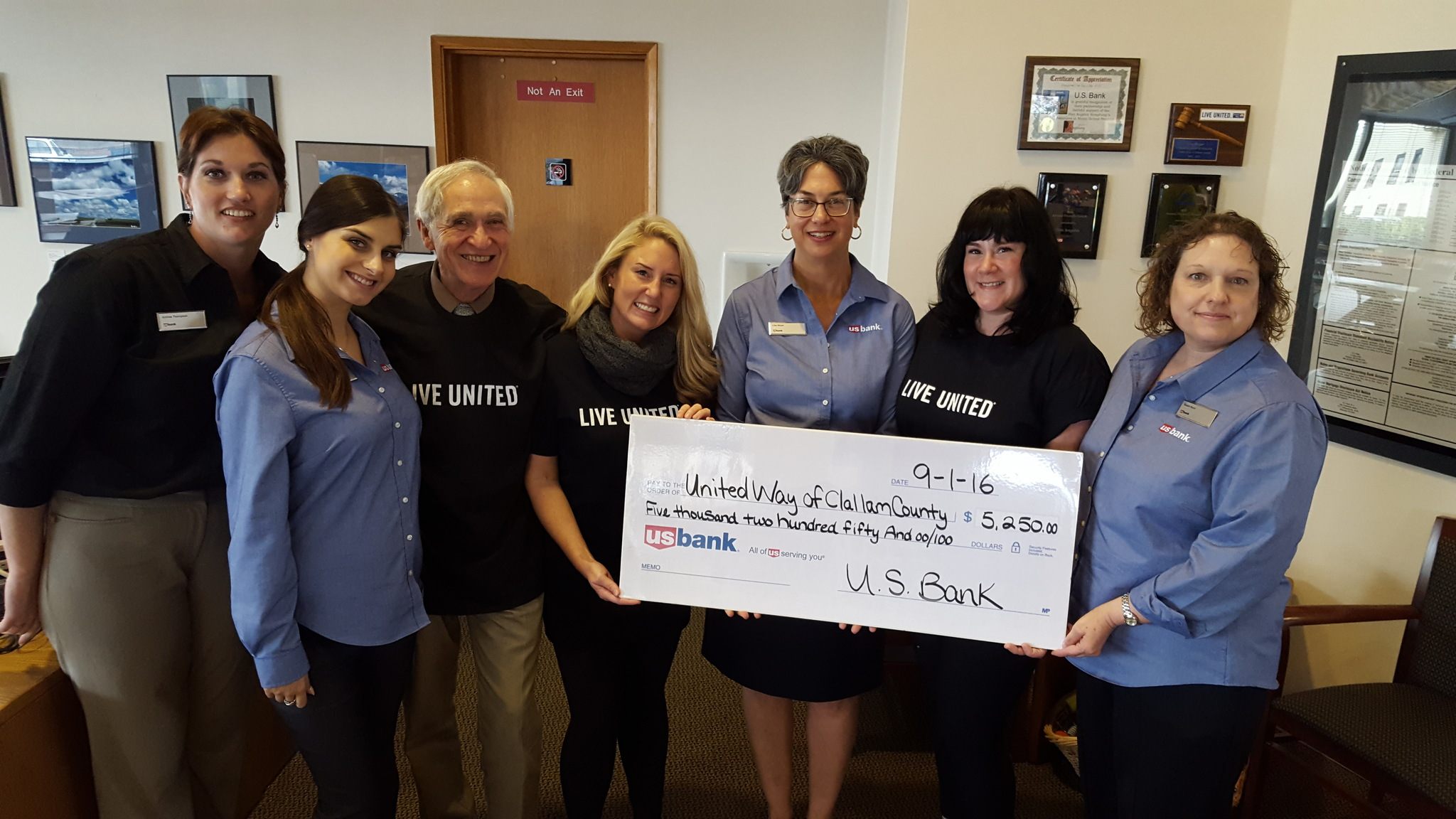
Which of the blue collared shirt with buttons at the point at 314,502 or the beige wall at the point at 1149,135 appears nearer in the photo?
the blue collared shirt with buttons at the point at 314,502

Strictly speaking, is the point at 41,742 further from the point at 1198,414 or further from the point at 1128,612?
the point at 1198,414

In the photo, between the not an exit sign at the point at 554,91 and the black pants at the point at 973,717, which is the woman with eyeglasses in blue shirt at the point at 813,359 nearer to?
the black pants at the point at 973,717

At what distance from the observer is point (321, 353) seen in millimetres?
1271

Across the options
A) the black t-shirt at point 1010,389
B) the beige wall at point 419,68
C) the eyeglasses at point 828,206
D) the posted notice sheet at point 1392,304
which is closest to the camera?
the black t-shirt at point 1010,389

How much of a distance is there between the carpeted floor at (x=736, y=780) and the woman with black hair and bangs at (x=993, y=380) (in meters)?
0.58

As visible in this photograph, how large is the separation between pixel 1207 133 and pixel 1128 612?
1951 mm

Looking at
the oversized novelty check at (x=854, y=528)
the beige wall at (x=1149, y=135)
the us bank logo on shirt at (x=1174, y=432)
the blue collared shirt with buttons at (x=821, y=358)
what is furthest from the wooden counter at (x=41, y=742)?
the beige wall at (x=1149, y=135)

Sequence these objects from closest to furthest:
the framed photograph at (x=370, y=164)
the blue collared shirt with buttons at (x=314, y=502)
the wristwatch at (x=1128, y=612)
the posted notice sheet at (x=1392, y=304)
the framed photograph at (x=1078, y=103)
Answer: the blue collared shirt with buttons at (x=314, y=502), the wristwatch at (x=1128, y=612), the posted notice sheet at (x=1392, y=304), the framed photograph at (x=1078, y=103), the framed photograph at (x=370, y=164)

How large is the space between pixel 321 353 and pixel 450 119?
2.45 metres

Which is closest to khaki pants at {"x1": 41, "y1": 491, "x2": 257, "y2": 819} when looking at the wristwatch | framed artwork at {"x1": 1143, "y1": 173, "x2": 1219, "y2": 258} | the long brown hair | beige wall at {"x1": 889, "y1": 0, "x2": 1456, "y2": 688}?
the long brown hair

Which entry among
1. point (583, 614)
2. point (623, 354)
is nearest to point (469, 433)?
point (623, 354)

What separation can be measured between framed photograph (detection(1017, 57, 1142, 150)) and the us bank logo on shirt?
1516 mm

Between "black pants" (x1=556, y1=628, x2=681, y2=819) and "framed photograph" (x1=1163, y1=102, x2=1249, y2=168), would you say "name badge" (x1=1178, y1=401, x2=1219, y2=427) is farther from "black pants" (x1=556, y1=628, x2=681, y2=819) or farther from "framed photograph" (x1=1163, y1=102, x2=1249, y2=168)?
"framed photograph" (x1=1163, y1=102, x2=1249, y2=168)

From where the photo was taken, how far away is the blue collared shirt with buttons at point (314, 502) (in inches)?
48.3
